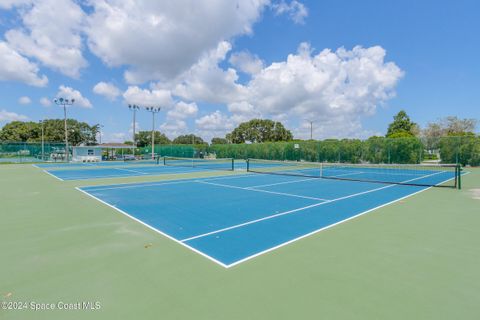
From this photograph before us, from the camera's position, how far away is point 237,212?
23.1 ft

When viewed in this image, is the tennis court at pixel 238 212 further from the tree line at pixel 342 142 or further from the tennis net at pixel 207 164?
the tree line at pixel 342 142

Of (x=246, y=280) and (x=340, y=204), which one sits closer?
(x=246, y=280)

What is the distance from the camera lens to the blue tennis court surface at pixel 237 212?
476 cm

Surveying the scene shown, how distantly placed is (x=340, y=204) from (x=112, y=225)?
629 cm

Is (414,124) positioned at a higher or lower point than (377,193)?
higher

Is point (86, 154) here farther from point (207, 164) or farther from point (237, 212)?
point (237, 212)

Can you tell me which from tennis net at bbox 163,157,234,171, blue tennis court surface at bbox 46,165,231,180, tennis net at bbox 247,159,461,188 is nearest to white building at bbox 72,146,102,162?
tennis net at bbox 163,157,234,171

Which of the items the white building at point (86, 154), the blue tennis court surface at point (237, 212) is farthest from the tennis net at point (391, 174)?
the white building at point (86, 154)

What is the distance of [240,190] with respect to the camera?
426 inches

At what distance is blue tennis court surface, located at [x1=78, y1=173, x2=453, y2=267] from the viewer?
15.6ft

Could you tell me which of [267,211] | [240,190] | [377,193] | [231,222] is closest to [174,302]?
[231,222]

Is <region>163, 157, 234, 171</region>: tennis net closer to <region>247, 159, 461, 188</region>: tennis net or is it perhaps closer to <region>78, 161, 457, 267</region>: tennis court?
<region>247, 159, 461, 188</region>: tennis net

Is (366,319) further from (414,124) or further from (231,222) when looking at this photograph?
(414,124)

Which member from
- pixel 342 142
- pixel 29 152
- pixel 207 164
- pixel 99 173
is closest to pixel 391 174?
pixel 342 142
